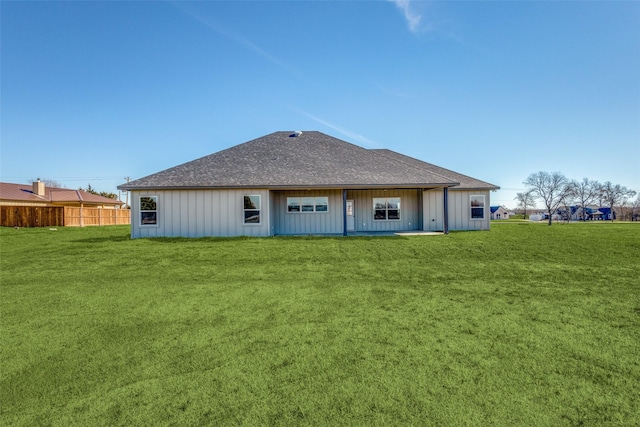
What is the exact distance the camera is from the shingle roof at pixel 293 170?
14.5 metres

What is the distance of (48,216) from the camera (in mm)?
23938

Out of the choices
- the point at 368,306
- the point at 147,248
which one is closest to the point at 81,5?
the point at 147,248

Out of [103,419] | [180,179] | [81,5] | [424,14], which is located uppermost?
[81,5]

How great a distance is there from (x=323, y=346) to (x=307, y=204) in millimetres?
12884

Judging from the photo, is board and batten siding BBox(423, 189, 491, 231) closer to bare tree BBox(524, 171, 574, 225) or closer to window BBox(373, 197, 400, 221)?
window BBox(373, 197, 400, 221)

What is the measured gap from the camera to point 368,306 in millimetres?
5148

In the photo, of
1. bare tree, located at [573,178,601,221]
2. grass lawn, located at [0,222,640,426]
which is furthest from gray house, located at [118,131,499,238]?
bare tree, located at [573,178,601,221]

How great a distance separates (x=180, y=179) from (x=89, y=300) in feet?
33.4

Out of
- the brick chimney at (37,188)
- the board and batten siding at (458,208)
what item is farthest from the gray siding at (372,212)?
the brick chimney at (37,188)

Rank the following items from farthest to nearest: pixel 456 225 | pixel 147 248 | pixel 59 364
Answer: pixel 456 225
pixel 147 248
pixel 59 364

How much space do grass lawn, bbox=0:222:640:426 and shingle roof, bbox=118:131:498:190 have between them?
23.4 feet

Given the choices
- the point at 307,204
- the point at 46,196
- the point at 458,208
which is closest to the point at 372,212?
the point at 307,204

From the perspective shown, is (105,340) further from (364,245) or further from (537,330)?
(364,245)

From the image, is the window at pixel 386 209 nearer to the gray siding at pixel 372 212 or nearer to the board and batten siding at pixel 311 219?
the gray siding at pixel 372 212
